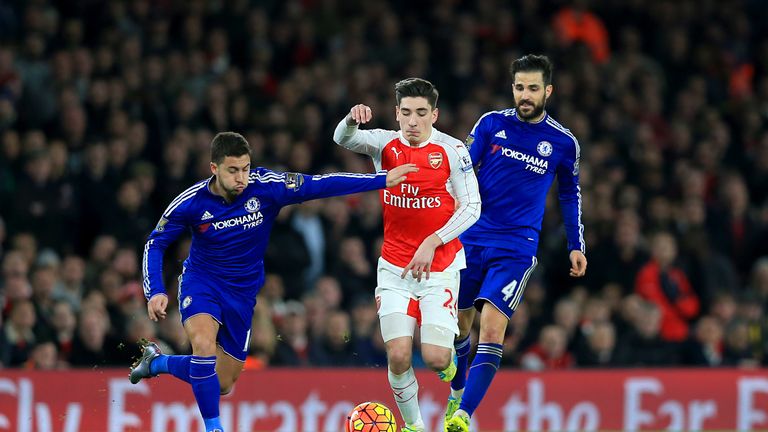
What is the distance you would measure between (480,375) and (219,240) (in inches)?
81.0

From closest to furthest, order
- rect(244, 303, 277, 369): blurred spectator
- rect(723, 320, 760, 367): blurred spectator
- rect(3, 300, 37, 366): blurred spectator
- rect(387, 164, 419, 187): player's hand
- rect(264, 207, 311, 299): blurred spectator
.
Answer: rect(387, 164, 419, 187): player's hand < rect(3, 300, 37, 366): blurred spectator < rect(244, 303, 277, 369): blurred spectator < rect(264, 207, 311, 299): blurred spectator < rect(723, 320, 760, 367): blurred spectator

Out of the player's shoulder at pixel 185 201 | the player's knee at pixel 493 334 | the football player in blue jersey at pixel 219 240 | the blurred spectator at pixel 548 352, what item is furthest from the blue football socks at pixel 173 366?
the blurred spectator at pixel 548 352

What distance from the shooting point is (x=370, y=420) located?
966 cm

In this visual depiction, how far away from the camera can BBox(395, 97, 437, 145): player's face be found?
30.8 ft

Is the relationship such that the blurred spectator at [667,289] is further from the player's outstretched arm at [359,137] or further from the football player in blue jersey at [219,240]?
the football player in blue jersey at [219,240]

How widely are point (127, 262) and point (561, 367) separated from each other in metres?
4.75

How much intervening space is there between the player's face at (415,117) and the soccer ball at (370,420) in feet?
6.35

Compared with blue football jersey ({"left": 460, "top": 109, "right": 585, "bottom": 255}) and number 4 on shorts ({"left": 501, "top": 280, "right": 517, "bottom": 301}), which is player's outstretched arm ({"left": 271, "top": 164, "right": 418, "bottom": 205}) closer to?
blue football jersey ({"left": 460, "top": 109, "right": 585, "bottom": 255})

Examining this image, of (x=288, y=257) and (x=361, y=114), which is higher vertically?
(x=361, y=114)

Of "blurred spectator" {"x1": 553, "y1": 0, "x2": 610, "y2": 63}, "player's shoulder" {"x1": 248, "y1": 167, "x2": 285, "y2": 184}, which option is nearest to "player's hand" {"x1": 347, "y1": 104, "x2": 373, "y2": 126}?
"player's shoulder" {"x1": 248, "y1": 167, "x2": 285, "y2": 184}

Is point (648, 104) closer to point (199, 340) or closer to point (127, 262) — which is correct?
point (127, 262)

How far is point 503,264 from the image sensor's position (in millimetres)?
9883

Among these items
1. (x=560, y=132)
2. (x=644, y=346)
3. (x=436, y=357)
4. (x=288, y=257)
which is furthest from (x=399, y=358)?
(x=644, y=346)

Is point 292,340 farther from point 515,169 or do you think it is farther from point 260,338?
point 515,169
